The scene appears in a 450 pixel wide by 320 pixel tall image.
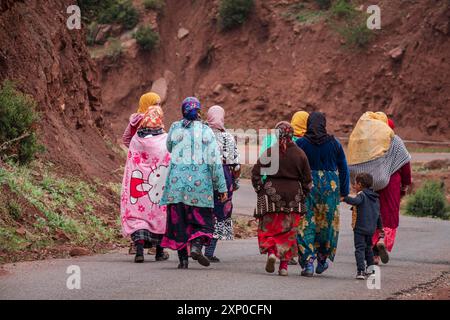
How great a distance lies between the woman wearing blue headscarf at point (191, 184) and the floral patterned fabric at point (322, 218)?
3.53ft

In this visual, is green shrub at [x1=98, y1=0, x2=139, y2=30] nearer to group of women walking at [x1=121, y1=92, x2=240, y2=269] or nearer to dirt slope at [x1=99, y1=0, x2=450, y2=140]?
dirt slope at [x1=99, y1=0, x2=450, y2=140]

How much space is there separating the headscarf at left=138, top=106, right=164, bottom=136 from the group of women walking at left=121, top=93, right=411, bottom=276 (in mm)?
13

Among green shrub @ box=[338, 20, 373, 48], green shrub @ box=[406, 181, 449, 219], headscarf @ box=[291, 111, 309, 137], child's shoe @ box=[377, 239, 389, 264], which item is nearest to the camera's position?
child's shoe @ box=[377, 239, 389, 264]

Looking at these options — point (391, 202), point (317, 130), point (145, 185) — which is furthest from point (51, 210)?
point (391, 202)

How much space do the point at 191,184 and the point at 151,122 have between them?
4.39 feet

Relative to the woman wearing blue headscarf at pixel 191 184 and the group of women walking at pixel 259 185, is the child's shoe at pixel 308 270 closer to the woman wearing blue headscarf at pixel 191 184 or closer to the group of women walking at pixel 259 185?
the group of women walking at pixel 259 185

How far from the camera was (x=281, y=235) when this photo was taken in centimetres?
1168

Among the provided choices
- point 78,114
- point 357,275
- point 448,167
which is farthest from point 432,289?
point 448,167

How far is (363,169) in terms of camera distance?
1334 cm

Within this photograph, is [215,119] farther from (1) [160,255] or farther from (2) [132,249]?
(2) [132,249]

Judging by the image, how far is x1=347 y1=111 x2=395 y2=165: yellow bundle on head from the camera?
1334 cm

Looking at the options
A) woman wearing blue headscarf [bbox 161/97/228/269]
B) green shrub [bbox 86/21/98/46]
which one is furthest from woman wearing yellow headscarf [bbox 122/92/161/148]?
green shrub [bbox 86/21/98/46]

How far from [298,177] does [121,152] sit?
1293cm

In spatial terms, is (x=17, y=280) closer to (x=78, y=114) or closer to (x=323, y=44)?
(x=78, y=114)
